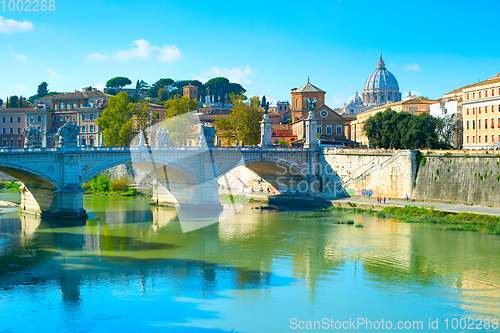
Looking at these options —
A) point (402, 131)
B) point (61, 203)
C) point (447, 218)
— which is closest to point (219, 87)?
point (402, 131)

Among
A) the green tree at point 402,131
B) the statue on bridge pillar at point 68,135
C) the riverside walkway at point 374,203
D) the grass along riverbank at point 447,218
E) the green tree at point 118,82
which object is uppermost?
the green tree at point 118,82

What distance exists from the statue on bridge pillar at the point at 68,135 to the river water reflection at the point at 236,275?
4.17 metres

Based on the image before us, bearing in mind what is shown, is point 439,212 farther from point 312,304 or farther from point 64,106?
point 64,106

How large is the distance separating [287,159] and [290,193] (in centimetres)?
267

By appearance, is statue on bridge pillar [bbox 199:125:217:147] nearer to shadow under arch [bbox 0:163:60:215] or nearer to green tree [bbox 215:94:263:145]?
shadow under arch [bbox 0:163:60:215]

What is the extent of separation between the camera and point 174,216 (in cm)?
2825

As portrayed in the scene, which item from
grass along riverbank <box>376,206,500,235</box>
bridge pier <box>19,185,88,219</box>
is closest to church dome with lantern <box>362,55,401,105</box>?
grass along riverbank <box>376,206,500,235</box>

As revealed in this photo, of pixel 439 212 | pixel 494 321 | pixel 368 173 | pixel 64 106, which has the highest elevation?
pixel 64 106

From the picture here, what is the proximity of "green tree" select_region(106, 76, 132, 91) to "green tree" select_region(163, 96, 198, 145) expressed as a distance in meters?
36.2

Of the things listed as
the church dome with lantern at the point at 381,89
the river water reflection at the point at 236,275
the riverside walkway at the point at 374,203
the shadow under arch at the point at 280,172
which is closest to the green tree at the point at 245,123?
the shadow under arch at the point at 280,172

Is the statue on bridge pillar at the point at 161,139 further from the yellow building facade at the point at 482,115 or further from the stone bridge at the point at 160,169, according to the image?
the yellow building facade at the point at 482,115

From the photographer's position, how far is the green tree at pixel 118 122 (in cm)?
3966

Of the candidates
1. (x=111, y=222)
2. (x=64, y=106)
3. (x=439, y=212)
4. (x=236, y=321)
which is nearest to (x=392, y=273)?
(x=236, y=321)

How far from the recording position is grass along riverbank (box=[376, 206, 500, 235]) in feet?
71.1
